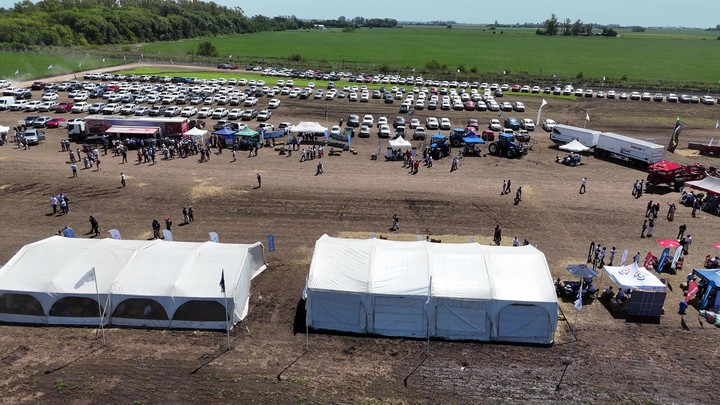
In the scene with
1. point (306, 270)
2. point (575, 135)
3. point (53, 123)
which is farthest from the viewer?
point (53, 123)

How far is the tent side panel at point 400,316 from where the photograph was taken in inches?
701

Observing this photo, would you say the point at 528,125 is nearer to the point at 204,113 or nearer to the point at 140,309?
the point at 204,113

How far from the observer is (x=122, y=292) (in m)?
18.0

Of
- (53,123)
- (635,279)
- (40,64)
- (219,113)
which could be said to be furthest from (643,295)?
(40,64)

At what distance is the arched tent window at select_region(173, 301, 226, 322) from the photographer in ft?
58.9

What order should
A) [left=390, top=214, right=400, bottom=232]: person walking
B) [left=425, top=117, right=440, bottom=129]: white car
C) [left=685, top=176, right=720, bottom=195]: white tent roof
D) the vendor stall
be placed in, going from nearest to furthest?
the vendor stall, [left=390, top=214, right=400, bottom=232]: person walking, [left=685, top=176, right=720, bottom=195]: white tent roof, [left=425, top=117, right=440, bottom=129]: white car

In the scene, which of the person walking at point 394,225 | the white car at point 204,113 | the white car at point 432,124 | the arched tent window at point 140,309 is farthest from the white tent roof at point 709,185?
the white car at point 204,113

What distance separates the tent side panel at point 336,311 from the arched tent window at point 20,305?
1046 centimetres

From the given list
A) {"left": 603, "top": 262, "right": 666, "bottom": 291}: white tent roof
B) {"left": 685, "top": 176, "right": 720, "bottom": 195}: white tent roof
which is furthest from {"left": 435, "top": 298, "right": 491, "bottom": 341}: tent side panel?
{"left": 685, "top": 176, "right": 720, "bottom": 195}: white tent roof

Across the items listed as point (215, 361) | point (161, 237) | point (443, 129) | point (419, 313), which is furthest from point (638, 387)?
point (443, 129)

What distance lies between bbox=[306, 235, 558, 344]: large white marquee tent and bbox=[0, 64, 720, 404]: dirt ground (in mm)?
585

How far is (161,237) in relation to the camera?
25531 mm

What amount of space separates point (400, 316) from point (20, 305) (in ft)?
48.4

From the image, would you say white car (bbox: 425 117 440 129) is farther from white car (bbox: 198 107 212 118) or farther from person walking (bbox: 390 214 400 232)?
person walking (bbox: 390 214 400 232)
